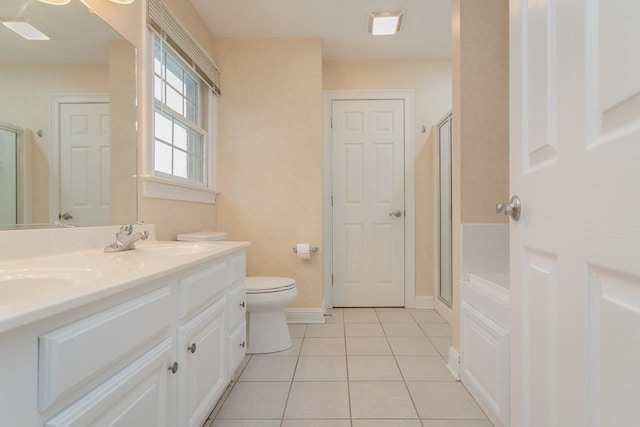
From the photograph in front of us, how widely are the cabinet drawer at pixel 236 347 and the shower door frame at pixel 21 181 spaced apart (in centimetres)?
95

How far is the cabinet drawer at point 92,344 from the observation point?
0.55m

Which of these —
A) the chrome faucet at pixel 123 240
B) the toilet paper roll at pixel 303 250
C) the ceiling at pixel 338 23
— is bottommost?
the toilet paper roll at pixel 303 250

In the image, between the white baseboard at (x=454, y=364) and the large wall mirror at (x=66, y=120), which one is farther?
the white baseboard at (x=454, y=364)

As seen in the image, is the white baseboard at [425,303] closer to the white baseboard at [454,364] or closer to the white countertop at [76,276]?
the white baseboard at [454,364]

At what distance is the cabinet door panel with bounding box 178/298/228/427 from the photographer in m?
1.08

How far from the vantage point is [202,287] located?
122 cm

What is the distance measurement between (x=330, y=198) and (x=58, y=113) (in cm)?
→ 222

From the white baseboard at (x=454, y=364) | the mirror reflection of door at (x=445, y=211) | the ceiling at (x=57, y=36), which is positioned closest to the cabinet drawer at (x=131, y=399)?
the ceiling at (x=57, y=36)

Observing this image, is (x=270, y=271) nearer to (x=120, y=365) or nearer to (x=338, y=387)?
(x=338, y=387)

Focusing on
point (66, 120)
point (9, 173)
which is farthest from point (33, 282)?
point (66, 120)

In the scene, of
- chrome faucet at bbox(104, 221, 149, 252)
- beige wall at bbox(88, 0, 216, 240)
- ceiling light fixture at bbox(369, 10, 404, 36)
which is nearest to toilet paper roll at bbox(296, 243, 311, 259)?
beige wall at bbox(88, 0, 216, 240)

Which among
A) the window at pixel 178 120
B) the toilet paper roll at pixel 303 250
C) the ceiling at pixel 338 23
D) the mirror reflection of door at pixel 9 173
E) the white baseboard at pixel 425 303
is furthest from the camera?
the white baseboard at pixel 425 303

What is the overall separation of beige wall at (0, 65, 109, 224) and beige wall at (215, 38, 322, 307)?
1567 millimetres

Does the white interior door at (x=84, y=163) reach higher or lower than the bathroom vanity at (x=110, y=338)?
higher
